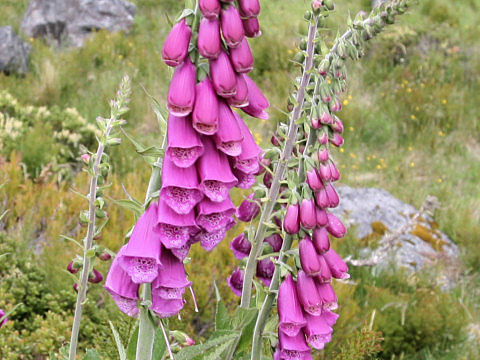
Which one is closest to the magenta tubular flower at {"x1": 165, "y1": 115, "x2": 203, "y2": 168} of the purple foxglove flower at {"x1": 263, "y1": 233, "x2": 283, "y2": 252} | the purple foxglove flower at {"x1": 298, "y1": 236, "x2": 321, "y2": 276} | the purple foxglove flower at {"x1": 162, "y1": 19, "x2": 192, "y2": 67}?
the purple foxglove flower at {"x1": 162, "y1": 19, "x2": 192, "y2": 67}

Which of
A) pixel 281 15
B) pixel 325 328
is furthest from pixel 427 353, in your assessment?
pixel 281 15

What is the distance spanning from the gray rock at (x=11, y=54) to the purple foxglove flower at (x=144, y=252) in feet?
20.4

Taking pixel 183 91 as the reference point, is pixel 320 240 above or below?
below

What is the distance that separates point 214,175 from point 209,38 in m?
0.28

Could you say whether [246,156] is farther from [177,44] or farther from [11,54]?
[11,54]

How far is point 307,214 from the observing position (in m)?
1.34

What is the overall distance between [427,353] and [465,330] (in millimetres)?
364

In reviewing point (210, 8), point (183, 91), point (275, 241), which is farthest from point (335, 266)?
point (210, 8)

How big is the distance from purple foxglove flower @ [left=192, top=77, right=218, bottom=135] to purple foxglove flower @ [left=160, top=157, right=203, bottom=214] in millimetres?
93

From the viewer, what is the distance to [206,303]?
116 inches

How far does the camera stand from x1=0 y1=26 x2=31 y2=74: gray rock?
666 cm

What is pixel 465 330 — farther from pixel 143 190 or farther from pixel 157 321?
pixel 157 321

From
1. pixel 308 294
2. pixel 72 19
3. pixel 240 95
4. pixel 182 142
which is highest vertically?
pixel 72 19

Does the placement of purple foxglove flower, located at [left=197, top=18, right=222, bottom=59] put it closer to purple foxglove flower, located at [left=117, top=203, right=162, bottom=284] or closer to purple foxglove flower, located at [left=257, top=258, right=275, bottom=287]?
purple foxglove flower, located at [left=117, top=203, right=162, bottom=284]
